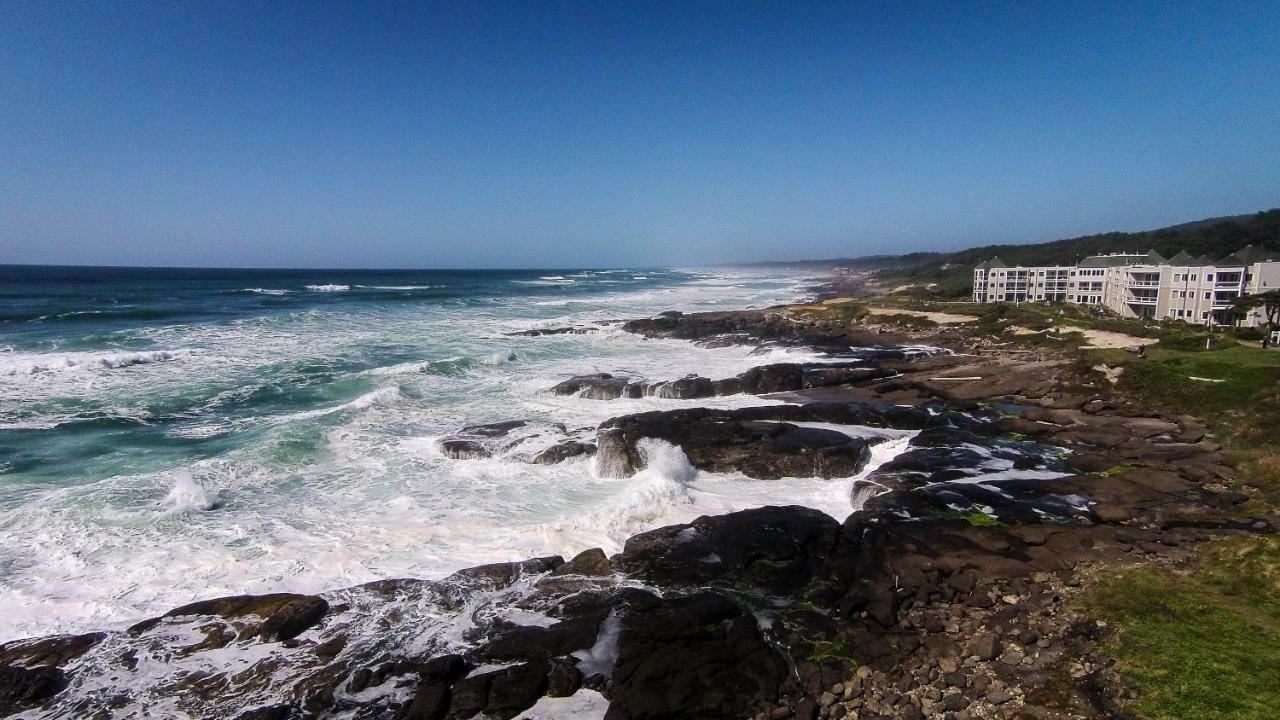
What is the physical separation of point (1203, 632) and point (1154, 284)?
46.2 m

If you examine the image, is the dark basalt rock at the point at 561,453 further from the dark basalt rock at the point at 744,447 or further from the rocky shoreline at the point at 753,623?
the rocky shoreline at the point at 753,623

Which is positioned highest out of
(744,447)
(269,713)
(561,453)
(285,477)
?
(744,447)

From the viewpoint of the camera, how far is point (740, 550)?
10492 mm

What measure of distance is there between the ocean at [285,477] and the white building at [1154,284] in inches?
1100

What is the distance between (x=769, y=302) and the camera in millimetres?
68688

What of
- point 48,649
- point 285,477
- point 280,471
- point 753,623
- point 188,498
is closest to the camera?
point 48,649

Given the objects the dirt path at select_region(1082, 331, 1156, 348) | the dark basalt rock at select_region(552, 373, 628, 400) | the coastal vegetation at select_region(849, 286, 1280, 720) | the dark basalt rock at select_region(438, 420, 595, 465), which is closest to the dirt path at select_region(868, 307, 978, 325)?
the dirt path at select_region(1082, 331, 1156, 348)

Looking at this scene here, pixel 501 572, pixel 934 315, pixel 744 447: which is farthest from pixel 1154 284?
pixel 501 572

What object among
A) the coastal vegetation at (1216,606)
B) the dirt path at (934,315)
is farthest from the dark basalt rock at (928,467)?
the dirt path at (934,315)

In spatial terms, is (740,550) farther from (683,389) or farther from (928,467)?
(683,389)

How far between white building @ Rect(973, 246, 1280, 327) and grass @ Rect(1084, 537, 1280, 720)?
3356cm

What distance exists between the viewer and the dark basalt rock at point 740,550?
9.83m

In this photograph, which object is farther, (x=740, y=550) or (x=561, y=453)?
(x=561, y=453)

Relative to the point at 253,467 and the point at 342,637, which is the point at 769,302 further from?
the point at 342,637
